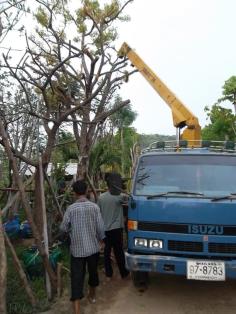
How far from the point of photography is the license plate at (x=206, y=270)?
5.25 metres

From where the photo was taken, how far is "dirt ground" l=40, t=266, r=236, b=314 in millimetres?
5590

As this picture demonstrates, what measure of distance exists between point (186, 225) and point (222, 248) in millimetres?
530

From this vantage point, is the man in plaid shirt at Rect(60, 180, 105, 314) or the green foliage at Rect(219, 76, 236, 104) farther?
the green foliage at Rect(219, 76, 236, 104)

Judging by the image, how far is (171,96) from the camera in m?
11.4

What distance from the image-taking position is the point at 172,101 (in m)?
11.3

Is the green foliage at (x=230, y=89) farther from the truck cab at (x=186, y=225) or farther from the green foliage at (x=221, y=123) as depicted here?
the truck cab at (x=186, y=225)

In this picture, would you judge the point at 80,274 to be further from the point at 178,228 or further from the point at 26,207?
the point at 178,228

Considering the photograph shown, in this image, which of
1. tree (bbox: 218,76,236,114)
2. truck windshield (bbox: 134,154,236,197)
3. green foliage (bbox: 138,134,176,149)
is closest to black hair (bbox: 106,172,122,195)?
truck windshield (bbox: 134,154,236,197)

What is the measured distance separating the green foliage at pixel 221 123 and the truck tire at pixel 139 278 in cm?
1755

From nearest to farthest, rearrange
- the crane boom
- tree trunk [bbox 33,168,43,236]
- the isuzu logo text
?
the isuzu logo text
tree trunk [bbox 33,168,43,236]
the crane boom

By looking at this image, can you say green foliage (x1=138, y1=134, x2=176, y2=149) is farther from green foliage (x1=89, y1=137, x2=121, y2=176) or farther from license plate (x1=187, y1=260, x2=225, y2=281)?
license plate (x1=187, y1=260, x2=225, y2=281)

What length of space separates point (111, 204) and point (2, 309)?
7.81ft

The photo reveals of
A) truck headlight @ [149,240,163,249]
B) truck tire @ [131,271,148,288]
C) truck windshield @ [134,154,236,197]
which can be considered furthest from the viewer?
truck tire @ [131,271,148,288]

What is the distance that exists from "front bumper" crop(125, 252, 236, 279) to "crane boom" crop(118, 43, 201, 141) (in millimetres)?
5267
